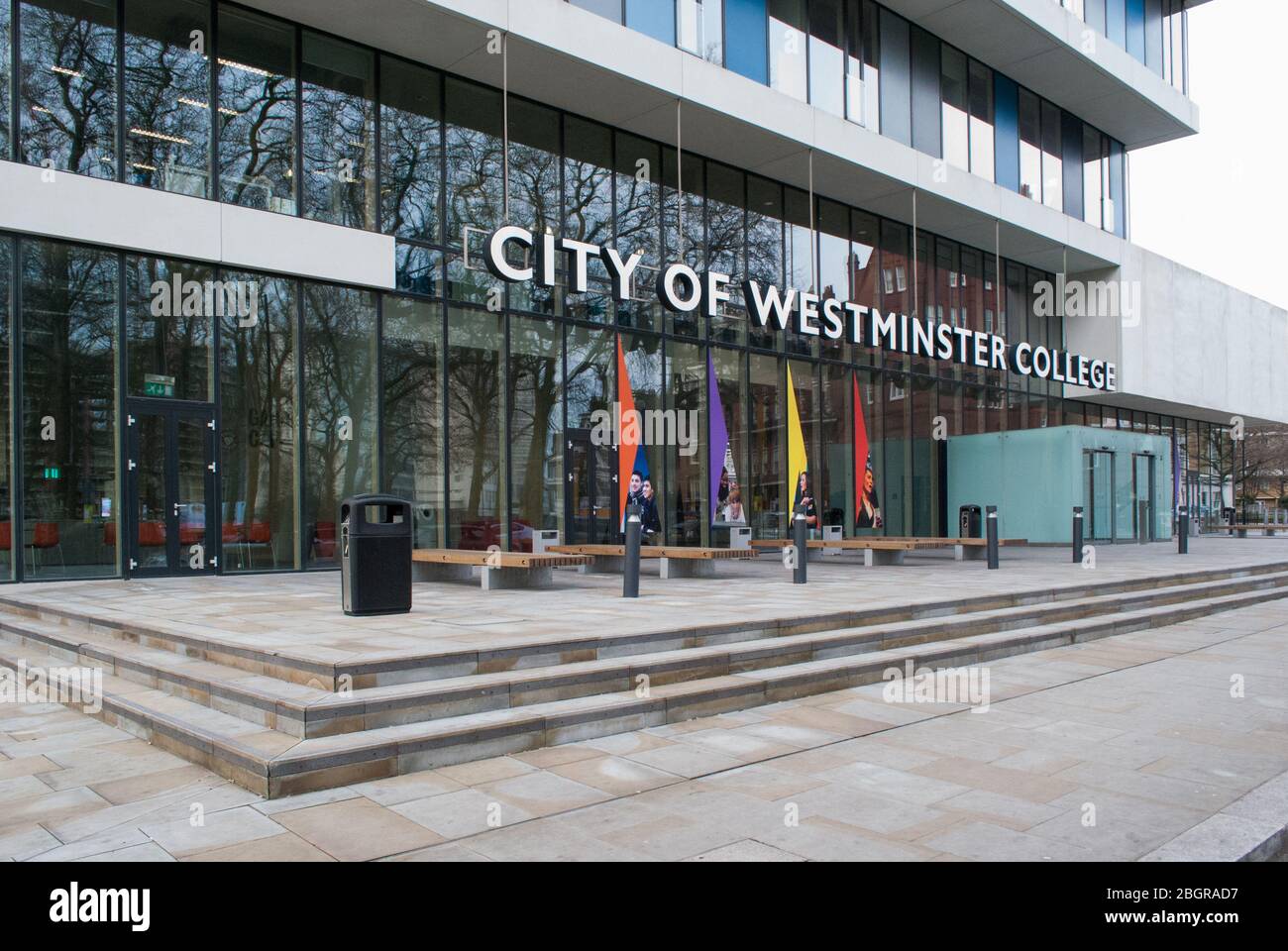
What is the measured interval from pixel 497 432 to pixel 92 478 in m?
6.05

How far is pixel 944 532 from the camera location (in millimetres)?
26125

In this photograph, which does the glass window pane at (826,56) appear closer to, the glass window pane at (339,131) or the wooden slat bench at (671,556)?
the glass window pane at (339,131)

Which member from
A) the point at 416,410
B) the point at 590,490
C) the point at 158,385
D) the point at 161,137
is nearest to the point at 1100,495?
the point at 590,490

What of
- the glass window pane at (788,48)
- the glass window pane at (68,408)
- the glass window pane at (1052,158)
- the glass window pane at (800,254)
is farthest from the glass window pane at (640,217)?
the glass window pane at (1052,158)

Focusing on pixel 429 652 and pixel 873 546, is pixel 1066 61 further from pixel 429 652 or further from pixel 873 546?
pixel 429 652

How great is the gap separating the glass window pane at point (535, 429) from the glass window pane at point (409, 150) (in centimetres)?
236

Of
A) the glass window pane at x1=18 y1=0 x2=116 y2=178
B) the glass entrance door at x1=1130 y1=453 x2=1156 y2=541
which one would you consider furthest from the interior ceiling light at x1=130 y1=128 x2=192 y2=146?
the glass entrance door at x1=1130 y1=453 x2=1156 y2=541

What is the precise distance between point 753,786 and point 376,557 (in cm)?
451

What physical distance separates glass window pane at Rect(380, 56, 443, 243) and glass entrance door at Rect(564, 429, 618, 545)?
4.36 metres

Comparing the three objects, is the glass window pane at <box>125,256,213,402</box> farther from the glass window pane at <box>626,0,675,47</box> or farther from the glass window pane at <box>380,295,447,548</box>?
the glass window pane at <box>626,0,675,47</box>

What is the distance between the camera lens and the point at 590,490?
17422mm

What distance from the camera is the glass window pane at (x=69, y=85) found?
12352 mm

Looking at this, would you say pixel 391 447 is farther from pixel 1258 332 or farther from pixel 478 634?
pixel 1258 332

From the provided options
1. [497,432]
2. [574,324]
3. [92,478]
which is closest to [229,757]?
[92,478]
